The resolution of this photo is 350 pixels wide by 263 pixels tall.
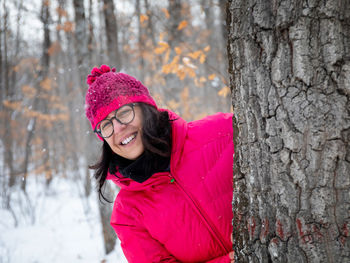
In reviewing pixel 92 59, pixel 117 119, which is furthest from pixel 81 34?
pixel 117 119

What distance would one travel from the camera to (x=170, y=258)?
5.65 ft

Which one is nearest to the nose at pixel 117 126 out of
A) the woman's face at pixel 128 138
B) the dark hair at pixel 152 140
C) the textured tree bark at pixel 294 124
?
the woman's face at pixel 128 138

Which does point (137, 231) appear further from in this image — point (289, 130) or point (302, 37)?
point (302, 37)

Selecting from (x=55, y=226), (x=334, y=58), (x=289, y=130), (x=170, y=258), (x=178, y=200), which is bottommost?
(x=55, y=226)

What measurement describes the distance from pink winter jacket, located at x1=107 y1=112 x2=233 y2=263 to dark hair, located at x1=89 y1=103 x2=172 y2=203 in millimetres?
92

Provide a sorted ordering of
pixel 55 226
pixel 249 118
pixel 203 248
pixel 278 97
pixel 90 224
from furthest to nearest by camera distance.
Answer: pixel 55 226, pixel 90 224, pixel 203 248, pixel 249 118, pixel 278 97

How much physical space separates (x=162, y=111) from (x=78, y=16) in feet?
10.5

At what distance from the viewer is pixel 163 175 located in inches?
65.0

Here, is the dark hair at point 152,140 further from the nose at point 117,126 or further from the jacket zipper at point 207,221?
the jacket zipper at point 207,221

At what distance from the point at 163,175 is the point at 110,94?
2.30ft

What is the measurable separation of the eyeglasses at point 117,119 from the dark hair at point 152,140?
92mm

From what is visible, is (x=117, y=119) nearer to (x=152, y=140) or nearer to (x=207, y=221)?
(x=152, y=140)

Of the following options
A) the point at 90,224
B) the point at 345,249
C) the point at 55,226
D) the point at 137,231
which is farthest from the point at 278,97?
the point at 55,226

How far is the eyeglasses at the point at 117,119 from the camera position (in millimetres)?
1750
